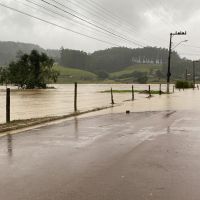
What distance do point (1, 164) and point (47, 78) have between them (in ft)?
289

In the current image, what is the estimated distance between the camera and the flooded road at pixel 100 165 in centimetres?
694

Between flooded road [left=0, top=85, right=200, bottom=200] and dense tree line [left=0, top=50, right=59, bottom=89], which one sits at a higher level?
Result: dense tree line [left=0, top=50, right=59, bottom=89]

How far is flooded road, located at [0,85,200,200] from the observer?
6.94 metres

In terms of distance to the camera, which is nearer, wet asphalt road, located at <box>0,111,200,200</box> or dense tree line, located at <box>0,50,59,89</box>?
wet asphalt road, located at <box>0,111,200,200</box>

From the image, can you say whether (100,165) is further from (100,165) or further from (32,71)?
(32,71)

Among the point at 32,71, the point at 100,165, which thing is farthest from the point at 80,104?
the point at 32,71

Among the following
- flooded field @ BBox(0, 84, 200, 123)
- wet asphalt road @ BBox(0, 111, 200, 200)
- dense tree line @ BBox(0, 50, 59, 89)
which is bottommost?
flooded field @ BBox(0, 84, 200, 123)

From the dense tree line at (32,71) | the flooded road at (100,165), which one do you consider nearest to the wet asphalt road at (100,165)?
the flooded road at (100,165)

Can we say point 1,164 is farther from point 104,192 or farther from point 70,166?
point 104,192

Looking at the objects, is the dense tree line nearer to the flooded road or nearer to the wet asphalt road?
the flooded road

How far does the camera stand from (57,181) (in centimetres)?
762

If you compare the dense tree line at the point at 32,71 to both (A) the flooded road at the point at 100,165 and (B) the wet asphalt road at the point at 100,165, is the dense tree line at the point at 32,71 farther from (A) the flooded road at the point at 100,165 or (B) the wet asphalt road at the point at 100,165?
(B) the wet asphalt road at the point at 100,165

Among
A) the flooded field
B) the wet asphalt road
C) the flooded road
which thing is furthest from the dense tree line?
the wet asphalt road

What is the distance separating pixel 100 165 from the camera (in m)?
9.09
